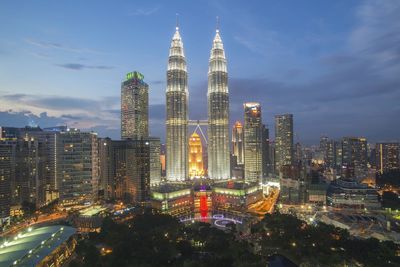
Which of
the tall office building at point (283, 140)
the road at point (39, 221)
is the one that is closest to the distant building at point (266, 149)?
the tall office building at point (283, 140)

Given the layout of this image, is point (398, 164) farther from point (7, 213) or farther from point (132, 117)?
point (7, 213)

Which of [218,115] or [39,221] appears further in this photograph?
[218,115]

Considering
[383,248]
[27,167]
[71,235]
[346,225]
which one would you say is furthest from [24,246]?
[346,225]

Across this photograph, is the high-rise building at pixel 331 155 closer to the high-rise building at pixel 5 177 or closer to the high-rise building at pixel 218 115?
the high-rise building at pixel 218 115

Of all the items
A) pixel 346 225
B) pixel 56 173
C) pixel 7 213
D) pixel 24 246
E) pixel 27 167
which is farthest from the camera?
pixel 56 173

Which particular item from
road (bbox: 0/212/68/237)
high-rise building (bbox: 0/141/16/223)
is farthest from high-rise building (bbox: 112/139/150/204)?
high-rise building (bbox: 0/141/16/223)

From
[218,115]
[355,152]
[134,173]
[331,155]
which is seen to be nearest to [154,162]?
[134,173]

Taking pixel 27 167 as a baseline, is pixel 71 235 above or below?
below

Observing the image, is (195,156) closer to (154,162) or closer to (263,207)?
(154,162)
